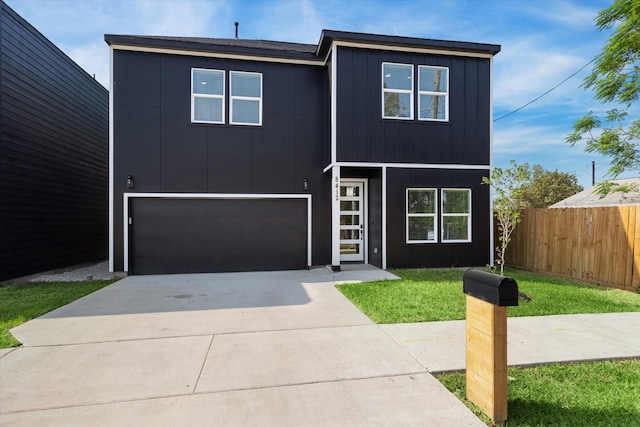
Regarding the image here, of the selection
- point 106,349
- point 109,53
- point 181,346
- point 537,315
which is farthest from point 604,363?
point 109,53

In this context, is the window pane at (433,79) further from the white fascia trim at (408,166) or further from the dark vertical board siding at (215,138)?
the dark vertical board siding at (215,138)

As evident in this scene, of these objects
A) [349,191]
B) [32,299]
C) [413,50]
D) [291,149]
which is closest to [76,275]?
[32,299]

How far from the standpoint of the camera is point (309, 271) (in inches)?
337

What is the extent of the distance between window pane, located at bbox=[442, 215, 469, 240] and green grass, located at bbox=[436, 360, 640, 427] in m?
5.39

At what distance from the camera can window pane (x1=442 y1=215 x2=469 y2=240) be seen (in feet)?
28.0

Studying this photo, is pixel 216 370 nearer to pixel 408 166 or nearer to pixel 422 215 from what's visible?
pixel 422 215

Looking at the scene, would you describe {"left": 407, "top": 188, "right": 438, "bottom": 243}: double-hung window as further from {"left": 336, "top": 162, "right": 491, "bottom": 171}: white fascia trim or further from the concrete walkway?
the concrete walkway

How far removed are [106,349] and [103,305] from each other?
7.05 feet

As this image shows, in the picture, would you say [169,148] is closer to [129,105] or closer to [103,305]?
[129,105]

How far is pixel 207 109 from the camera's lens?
8.53 metres

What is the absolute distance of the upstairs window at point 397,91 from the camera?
8.36m

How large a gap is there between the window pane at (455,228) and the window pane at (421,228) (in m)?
0.32

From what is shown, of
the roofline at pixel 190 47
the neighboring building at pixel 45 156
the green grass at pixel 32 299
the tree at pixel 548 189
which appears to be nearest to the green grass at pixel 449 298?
the green grass at pixel 32 299

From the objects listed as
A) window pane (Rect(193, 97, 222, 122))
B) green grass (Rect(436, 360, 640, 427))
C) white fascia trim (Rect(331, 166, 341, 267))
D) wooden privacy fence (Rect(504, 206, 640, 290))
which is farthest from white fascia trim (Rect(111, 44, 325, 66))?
green grass (Rect(436, 360, 640, 427))
